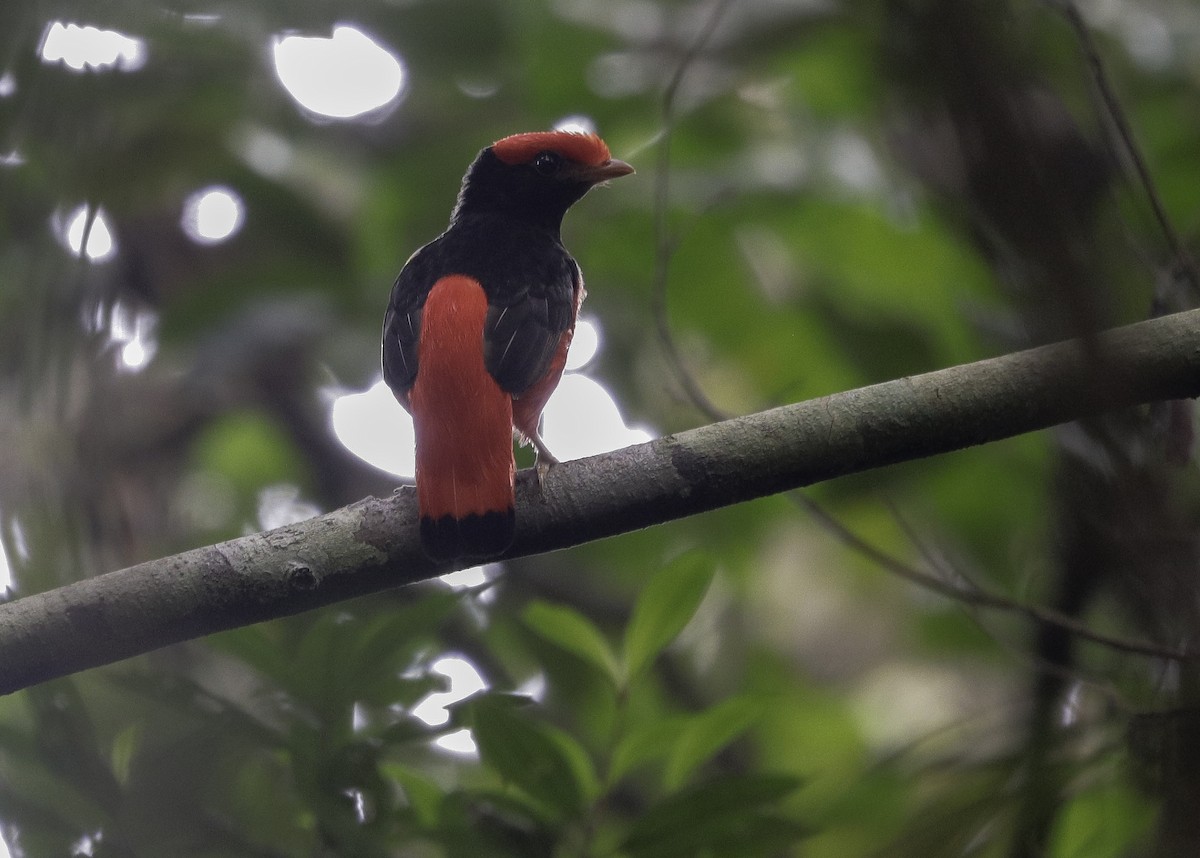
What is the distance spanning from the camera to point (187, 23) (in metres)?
4.30

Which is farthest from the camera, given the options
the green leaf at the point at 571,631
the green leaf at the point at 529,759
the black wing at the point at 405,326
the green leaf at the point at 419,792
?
the black wing at the point at 405,326

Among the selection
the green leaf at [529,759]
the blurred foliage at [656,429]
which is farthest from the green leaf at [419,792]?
the green leaf at [529,759]

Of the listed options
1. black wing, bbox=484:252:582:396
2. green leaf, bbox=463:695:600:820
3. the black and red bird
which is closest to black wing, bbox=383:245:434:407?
the black and red bird

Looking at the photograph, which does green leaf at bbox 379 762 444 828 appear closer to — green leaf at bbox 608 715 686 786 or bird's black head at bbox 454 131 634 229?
green leaf at bbox 608 715 686 786

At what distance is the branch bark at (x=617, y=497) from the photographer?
2404mm

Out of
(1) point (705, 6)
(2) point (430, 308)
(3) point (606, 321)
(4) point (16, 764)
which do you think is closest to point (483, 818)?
(4) point (16, 764)

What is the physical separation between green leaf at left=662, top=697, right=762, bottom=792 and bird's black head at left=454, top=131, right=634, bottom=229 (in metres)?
2.31

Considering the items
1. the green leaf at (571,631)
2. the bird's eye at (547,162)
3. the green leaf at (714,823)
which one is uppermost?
the bird's eye at (547,162)

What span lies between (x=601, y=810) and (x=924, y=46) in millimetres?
2153

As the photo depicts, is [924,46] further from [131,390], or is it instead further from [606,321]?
[131,390]

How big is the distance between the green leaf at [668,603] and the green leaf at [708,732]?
18 cm

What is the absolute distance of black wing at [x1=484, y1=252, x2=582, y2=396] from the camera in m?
3.46

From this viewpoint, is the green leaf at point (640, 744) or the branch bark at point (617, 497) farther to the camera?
the green leaf at point (640, 744)

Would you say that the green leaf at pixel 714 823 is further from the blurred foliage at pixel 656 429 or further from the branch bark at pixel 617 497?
the branch bark at pixel 617 497
